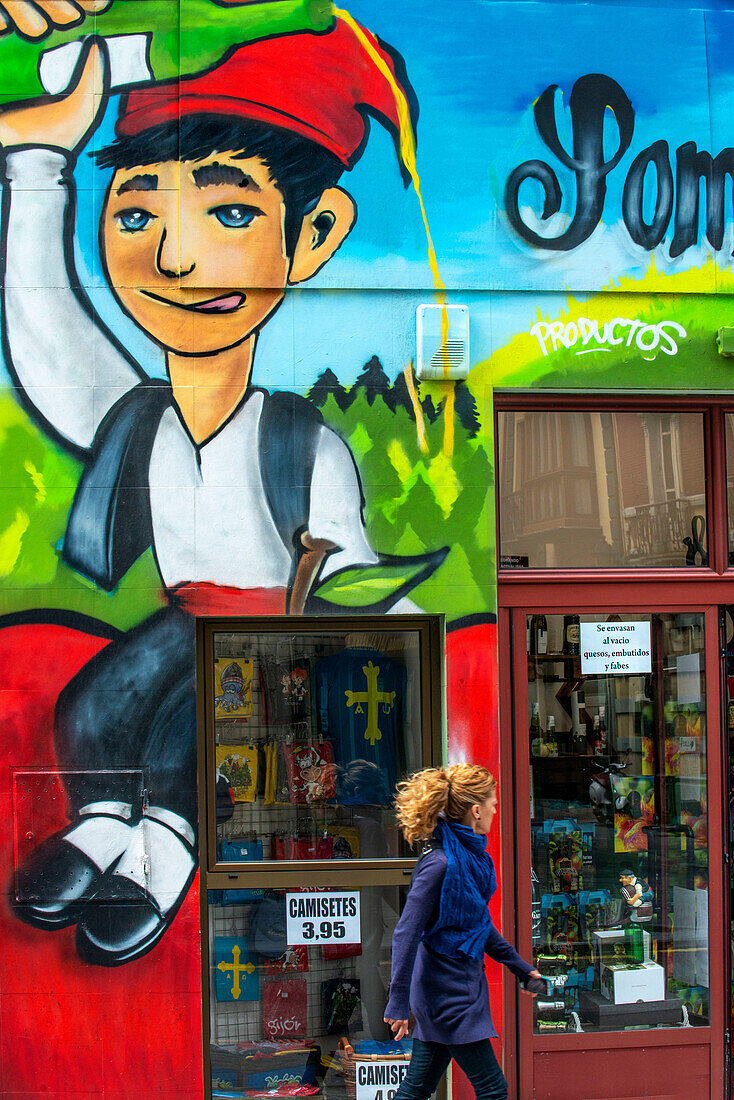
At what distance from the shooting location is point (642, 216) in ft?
18.2

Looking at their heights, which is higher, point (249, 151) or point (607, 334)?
point (249, 151)

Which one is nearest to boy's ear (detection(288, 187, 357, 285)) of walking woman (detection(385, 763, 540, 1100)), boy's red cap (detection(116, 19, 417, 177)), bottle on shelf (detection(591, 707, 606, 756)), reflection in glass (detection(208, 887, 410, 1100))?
boy's red cap (detection(116, 19, 417, 177))

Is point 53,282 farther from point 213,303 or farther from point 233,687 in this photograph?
point 233,687

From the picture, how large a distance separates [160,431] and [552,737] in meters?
2.60

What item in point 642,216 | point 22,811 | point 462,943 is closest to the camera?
point 462,943

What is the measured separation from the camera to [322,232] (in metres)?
5.37

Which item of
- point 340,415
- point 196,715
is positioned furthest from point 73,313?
point 196,715

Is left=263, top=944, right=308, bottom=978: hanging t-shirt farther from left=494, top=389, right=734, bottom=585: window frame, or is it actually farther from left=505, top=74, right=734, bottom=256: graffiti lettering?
left=505, top=74, right=734, bottom=256: graffiti lettering

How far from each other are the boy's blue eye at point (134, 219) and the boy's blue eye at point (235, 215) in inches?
13.0

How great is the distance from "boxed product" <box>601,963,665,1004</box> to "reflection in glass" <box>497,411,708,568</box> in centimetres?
217

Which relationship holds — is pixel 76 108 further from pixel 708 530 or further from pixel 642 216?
pixel 708 530

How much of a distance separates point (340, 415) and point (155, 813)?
7.19 ft

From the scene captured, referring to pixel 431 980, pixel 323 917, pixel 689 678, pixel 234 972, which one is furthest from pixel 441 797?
pixel 689 678

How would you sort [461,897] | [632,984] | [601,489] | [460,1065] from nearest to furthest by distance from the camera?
[461,897]
[460,1065]
[632,984]
[601,489]
